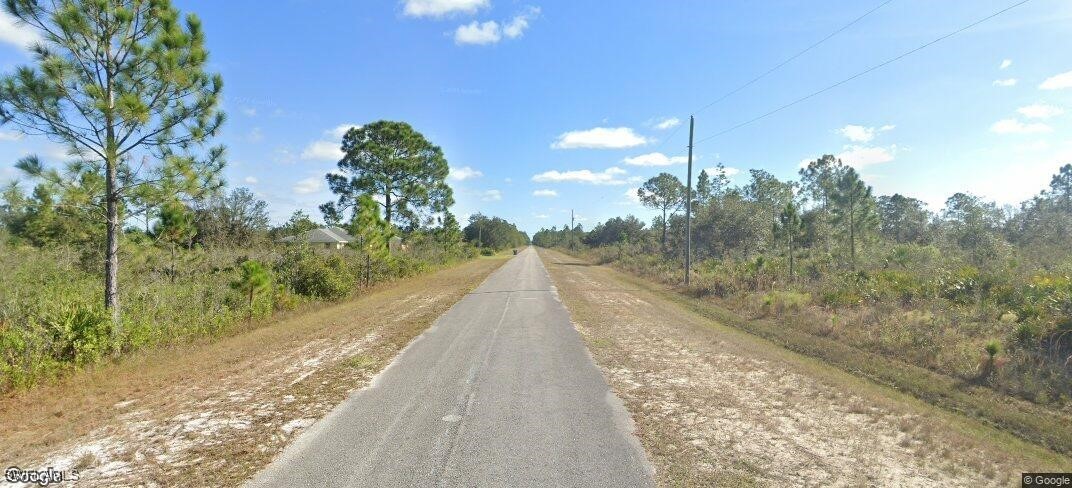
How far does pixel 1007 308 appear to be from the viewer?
11.6 meters

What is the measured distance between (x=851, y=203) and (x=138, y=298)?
4521cm

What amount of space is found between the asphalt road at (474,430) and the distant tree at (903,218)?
53.1m

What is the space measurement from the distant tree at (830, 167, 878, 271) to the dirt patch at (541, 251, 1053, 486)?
36.7 metres

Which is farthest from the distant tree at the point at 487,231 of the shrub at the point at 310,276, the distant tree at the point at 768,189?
the shrub at the point at 310,276

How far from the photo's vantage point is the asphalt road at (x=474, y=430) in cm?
415

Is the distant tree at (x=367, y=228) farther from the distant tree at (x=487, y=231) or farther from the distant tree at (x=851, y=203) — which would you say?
the distant tree at (x=487, y=231)

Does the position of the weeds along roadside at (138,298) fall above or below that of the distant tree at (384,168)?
below

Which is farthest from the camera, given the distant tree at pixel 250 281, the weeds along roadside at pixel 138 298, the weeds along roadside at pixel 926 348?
the distant tree at pixel 250 281

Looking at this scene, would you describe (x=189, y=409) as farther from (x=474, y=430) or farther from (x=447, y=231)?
(x=447, y=231)

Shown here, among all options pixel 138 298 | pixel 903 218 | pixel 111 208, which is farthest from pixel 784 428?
pixel 903 218

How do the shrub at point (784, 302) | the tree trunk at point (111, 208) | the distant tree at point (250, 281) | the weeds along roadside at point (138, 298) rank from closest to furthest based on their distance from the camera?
the weeds along roadside at point (138, 298), the tree trunk at point (111, 208), the distant tree at point (250, 281), the shrub at point (784, 302)

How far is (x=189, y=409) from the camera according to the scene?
5820mm

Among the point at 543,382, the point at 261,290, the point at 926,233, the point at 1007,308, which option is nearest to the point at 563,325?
the point at 543,382

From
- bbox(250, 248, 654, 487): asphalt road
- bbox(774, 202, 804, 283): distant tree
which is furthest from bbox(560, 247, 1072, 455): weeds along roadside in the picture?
bbox(774, 202, 804, 283): distant tree
